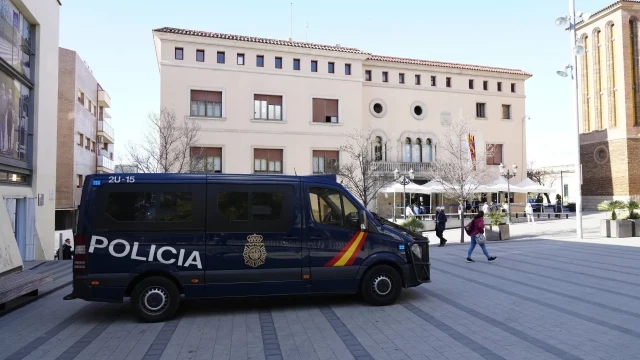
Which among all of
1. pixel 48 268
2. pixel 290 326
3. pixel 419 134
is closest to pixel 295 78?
pixel 419 134

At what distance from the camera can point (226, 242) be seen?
765 cm

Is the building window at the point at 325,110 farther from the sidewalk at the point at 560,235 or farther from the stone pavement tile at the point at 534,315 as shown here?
the stone pavement tile at the point at 534,315

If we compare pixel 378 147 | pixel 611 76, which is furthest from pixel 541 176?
pixel 378 147

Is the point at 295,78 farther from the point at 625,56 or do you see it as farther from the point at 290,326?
the point at 290,326

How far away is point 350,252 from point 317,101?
102ft

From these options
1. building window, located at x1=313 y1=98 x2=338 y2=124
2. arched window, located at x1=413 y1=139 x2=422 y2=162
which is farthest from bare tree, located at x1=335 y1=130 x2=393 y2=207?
arched window, located at x1=413 y1=139 x2=422 y2=162

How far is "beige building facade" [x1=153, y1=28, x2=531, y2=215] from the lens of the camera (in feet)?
114

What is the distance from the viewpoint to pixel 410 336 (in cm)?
634

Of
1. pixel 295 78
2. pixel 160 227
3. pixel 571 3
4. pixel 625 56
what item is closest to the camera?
pixel 160 227

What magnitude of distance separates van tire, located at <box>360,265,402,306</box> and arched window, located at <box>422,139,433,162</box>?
112 feet

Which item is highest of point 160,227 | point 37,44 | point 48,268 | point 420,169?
point 37,44

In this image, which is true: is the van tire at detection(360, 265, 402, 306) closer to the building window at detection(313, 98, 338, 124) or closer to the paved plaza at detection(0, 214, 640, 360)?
the paved plaza at detection(0, 214, 640, 360)

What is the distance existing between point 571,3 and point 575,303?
58.6 feet

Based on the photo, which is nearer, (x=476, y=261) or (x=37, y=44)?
(x=476, y=261)
